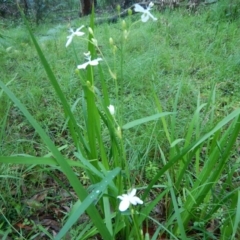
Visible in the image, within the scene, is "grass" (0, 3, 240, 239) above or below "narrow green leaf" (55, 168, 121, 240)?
below

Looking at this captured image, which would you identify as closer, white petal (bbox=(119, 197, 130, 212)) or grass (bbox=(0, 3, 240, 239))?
white petal (bbox=(119, 197, 130, 212))

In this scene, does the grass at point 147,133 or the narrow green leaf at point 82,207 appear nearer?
the narrow green leaf at point 82,207

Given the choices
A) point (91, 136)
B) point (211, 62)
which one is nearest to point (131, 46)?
point (211, 62)

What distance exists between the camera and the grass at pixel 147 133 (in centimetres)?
92

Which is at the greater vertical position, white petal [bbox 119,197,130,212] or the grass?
white petal [bbox 119,197,130,212]

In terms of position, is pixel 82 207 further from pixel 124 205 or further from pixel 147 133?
pixel 147 133

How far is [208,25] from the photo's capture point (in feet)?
10.4

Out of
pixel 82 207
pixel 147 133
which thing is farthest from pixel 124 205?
pixel 147 133

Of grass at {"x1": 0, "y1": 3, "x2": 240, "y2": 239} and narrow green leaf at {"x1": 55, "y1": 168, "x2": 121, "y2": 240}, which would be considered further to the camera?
grass at {"x1": 0, "y1": 3, "x2": 240, "y2": 239}

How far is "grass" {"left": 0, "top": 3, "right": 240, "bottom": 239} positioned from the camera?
3.03 ft

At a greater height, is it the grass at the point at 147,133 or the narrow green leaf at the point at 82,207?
the narrow green leaf at the point at 82,207

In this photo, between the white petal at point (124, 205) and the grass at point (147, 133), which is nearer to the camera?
the white petal at point (124, 205)

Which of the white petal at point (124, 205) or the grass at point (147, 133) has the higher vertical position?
the white petal at point (124, 205)

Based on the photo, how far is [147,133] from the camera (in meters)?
1.50
